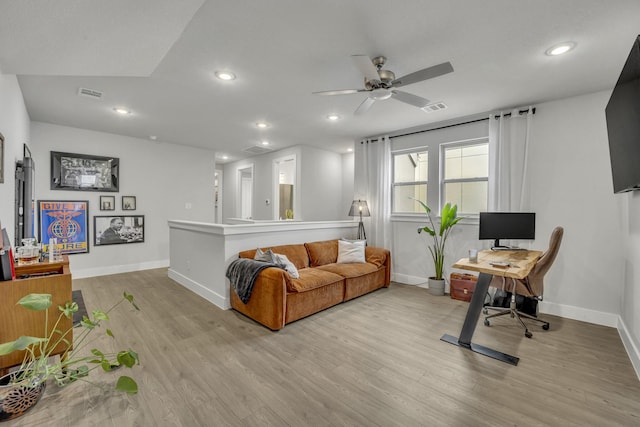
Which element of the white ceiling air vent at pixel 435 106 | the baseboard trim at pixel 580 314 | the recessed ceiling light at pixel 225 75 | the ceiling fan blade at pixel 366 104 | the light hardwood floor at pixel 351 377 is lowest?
the light hardwood floor at pixel 351 377

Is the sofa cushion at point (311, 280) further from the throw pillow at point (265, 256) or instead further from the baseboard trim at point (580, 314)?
the baseboard trim at point (580, 314)

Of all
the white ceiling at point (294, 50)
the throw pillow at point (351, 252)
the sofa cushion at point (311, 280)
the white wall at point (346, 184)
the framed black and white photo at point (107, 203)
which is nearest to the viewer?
the white ceiling at point (294, 50)

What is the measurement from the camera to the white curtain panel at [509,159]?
11.8 ft

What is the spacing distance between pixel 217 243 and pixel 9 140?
2.15m

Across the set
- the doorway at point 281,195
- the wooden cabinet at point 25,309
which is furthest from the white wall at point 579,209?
the wooden cabinet at point 25,309

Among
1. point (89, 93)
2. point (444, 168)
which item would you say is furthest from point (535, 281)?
point (89, 93)

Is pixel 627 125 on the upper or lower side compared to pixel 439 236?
upper

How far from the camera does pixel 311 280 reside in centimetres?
331

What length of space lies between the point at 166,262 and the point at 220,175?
348 centimetres

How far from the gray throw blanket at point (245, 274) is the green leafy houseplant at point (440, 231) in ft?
8.11

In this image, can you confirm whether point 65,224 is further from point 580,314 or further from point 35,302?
point 580,314

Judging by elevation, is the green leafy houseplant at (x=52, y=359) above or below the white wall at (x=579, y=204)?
below

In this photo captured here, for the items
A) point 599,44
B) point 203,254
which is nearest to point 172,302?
point 203,254

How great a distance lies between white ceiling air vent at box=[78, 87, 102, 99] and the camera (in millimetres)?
3242
